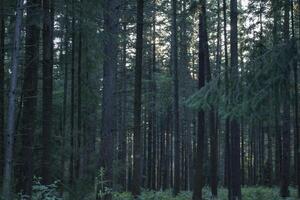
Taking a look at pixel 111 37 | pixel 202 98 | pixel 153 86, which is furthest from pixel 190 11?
pixel 153 86

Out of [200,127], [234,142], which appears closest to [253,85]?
[234,142]

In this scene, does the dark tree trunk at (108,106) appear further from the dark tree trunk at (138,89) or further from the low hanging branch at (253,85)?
the low hanging branch at (253,85)

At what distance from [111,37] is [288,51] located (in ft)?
Answer: 19.0

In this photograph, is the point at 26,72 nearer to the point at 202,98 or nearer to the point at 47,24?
the point at 47,24

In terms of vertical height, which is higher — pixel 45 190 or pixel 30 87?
pixel 30 87

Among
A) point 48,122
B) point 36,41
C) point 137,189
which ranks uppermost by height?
point 36,41

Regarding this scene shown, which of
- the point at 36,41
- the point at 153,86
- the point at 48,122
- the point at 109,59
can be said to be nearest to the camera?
the point at 36,41

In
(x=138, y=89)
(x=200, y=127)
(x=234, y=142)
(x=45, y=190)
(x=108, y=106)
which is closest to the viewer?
(x=45, y=190)

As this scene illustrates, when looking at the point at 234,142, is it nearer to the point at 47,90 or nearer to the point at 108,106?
the point at 108,106

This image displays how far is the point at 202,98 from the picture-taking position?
454 inches

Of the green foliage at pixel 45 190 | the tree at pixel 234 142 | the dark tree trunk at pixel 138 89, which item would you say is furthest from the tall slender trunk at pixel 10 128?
the tree at pixel 234 142

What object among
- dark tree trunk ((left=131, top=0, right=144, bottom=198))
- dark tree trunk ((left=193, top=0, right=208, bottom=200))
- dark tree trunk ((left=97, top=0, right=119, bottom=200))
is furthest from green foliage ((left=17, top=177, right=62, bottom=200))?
dark tree trunk ((left=193, top=0, right=208, bottom=200))

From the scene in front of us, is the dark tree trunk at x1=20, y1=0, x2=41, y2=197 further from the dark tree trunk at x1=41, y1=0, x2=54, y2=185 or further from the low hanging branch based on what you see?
the low hanging branch

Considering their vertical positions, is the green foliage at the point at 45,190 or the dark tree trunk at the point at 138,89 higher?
the dark tree trunk at the point at 138,89
